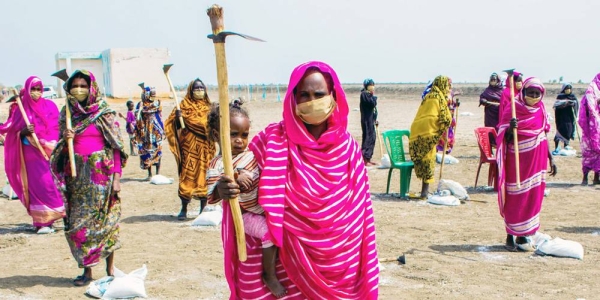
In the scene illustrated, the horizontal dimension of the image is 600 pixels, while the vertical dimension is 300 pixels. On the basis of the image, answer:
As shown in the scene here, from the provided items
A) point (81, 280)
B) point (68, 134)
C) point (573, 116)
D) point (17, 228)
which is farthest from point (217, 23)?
point (573, 116)

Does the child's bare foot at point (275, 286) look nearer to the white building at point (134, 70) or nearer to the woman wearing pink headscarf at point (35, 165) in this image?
the woman wearing pink headscarf at point (35, 165)

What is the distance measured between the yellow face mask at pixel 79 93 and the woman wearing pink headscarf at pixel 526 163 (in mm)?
4209

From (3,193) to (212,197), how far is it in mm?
9519

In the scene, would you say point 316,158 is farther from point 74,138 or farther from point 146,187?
point 146,187

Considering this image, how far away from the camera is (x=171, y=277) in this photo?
630 centimetres

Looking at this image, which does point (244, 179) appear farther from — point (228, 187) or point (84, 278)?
point (84, 278)

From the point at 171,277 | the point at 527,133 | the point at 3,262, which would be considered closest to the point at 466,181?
the point at 527,133

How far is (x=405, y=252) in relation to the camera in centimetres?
715

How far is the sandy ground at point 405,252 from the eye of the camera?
584 centimetres

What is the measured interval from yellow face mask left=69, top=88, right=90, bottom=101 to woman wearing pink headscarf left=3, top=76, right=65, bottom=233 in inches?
118

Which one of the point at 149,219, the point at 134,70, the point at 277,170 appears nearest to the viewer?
the point at 277,170

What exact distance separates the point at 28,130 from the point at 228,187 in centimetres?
618

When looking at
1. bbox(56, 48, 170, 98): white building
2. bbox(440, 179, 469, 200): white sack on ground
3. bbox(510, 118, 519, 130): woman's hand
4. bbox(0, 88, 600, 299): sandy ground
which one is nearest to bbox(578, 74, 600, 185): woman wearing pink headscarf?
bbox(0, 88, 600, 299): sandy ground

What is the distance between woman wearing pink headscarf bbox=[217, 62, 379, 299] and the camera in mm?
3051
